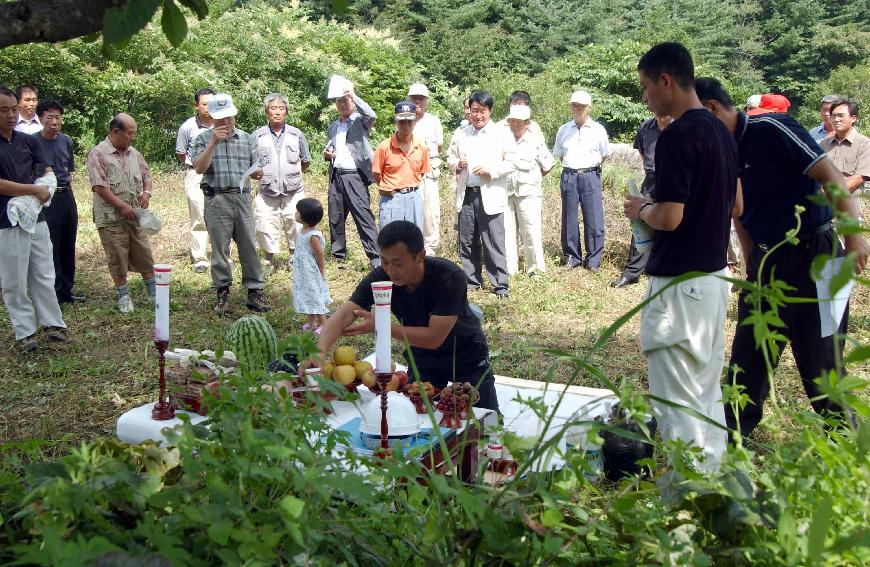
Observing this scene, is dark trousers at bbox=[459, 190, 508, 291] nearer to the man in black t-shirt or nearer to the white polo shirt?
the white polo shirt

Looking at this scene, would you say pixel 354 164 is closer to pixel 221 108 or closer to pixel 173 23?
pixel 221 108

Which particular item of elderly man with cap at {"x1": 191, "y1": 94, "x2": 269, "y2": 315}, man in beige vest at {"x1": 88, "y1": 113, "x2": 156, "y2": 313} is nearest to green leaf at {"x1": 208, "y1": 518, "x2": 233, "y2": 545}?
elderly man with cap at {"x1": 191, "y1": 94, "x2": 269, "y2": 315}

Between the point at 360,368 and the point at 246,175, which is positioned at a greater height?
the point at 246,175

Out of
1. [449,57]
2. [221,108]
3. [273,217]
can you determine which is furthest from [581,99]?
[449,57]

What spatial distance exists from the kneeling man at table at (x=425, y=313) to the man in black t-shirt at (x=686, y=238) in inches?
34.3

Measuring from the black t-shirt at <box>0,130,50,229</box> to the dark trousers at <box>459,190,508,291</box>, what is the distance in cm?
399

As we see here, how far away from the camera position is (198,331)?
689 cm

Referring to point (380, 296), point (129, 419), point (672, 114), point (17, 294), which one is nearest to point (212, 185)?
point (17, 294)

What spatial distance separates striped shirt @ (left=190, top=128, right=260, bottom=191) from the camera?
24.9ft

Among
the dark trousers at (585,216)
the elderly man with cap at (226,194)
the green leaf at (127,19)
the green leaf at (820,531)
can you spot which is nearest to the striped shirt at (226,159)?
the elderly man with cap at (226,194)

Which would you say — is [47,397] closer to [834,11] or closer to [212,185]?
[212,185]

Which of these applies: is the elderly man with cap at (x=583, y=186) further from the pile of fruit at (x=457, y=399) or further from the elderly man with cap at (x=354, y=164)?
the pile of fruit at (x=457, y=399)

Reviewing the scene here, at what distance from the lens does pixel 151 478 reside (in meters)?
1.54

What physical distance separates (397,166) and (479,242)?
1.16 metres
